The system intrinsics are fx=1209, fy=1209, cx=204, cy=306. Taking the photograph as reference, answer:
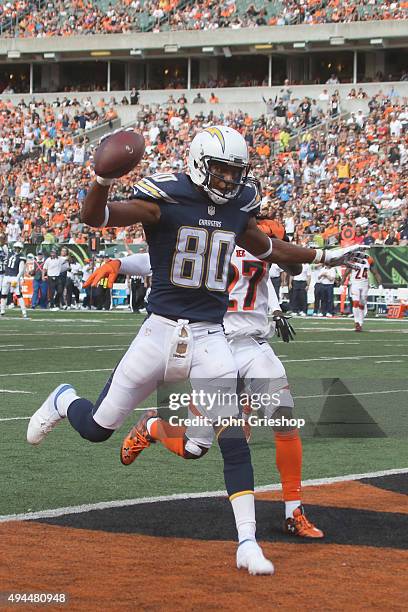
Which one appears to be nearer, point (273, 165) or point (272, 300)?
point (272, 300)

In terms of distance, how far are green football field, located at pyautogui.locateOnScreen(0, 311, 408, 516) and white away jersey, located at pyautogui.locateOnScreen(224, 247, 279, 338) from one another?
2.85 feet

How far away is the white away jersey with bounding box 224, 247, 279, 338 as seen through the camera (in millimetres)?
6895

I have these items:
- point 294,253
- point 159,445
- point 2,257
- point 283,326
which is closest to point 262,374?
point 294,253

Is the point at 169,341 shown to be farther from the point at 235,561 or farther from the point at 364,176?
the point at 364,176

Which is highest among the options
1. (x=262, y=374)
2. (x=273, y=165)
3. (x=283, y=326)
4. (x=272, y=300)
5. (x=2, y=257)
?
(x=273, y=165)

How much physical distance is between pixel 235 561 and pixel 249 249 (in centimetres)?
162

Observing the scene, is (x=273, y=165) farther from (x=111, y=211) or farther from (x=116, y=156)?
(x=116, y=156)

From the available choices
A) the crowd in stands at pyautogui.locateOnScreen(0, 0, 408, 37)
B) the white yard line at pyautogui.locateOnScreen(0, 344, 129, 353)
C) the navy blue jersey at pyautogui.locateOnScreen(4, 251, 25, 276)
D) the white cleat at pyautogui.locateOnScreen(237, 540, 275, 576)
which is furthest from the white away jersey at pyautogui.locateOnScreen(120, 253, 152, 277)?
the crowd in stands at pyautogui.locateOnScreen(0, 0, 408, 37)

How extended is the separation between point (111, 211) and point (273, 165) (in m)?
29.6

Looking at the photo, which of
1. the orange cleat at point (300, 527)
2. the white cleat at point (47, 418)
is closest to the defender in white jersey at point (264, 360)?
the orange cleat at point (300, 527)

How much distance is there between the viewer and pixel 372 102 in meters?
36.2

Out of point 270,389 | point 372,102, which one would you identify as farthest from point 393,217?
point 270,389

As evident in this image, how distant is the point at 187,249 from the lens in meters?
5.29

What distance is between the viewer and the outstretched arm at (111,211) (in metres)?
4.88
